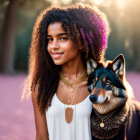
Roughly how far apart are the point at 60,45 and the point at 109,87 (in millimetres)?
609

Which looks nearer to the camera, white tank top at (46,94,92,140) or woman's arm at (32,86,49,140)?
white tank top at (46,94,92,140)

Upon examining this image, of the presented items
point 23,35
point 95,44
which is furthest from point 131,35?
point 95,44

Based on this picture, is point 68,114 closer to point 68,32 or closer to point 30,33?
point 68,32

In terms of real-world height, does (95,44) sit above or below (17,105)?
above

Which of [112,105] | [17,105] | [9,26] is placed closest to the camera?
[112,105]

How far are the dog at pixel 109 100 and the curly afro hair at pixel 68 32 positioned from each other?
8.6 inches

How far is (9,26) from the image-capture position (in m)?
17.9

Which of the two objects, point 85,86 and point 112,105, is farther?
point 85,86

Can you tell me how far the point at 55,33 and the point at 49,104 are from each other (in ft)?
2.34

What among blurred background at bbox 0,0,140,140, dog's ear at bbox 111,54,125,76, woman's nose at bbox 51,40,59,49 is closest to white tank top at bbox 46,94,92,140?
dog's ear at bbox 111,54,125,76

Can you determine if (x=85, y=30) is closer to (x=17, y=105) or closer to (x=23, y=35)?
(x=17, y=105)

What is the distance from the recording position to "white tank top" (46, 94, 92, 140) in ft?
7.56

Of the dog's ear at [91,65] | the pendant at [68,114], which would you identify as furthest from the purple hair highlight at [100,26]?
the pendant at [68,114]

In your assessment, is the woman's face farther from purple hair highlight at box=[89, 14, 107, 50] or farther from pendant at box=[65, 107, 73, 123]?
pendant at box=[65, 107, 73, 123]
